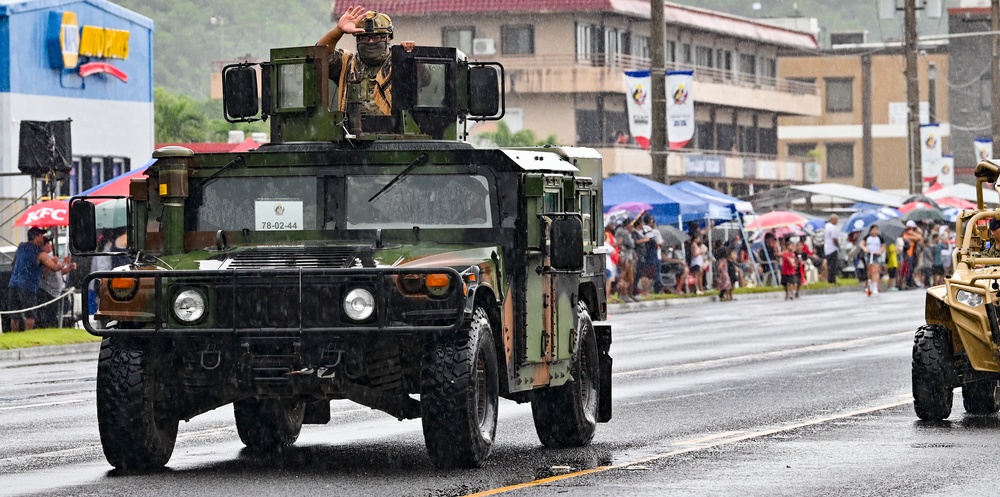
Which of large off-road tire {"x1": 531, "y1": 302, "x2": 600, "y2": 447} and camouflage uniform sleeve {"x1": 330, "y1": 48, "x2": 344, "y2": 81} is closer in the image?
large off-road tire {"x1": 531, "y1": 302, "x2": 600, "y2": 447}

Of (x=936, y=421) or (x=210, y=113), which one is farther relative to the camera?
(x=210, y=113)

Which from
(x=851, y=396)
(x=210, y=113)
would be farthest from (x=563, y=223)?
(x=210, y=113)

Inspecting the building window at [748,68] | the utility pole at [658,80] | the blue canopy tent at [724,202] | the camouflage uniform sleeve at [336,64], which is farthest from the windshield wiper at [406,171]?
the building window at [748,68]

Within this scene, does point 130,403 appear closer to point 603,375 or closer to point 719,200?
point 603,375

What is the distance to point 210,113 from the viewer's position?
11975 cm

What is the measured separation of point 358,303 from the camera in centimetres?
1145

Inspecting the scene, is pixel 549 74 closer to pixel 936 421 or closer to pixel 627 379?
pixel 627 379

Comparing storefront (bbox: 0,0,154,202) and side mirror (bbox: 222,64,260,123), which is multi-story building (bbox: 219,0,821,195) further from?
side mirror (bbox: 222,64,260,123)

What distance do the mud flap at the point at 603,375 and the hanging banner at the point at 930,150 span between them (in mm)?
51173

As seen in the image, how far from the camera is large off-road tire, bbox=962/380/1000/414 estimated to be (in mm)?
16188

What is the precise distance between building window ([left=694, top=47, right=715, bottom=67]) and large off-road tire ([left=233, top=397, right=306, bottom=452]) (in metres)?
77.0

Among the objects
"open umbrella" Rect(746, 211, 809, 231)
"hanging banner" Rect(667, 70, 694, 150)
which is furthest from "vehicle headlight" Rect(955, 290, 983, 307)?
"open umbrella" Rect(746, 211, 809, 231)

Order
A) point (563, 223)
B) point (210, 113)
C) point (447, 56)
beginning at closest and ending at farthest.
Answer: point (563, 223)
point (447, 56)
point (210, 113)

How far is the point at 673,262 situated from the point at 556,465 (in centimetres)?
3305
